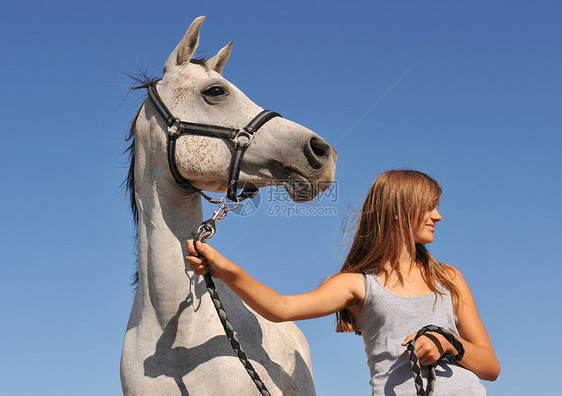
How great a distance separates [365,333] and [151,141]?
1789 millimetres

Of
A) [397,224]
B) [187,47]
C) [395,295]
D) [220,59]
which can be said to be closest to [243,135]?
[187,47]

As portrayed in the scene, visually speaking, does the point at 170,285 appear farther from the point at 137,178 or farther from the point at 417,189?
the point at 417,189

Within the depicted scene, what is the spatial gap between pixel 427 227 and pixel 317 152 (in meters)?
0.84

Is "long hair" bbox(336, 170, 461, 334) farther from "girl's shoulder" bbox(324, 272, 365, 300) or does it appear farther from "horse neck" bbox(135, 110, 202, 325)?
"horse neck" bbox(135, 110, 202, 325)

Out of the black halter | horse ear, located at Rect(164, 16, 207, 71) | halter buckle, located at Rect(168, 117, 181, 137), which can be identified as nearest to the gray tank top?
the black halter

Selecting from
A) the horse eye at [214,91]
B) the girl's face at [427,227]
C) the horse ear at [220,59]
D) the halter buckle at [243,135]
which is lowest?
the girl's face at [427,227]

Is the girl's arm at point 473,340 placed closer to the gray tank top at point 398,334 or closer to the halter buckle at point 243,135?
the gray tank top at point 398,334

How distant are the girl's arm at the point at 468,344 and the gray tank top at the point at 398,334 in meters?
0.07

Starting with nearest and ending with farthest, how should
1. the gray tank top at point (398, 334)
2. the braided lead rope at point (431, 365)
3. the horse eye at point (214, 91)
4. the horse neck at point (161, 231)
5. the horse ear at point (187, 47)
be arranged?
1. the braided lead rope at point (431, 365)
2. the gray tank top at point (398, 334)
3. the horse neck at point (161, 231)
4. the horse eye at point (214, 91)
5. the horse ear at point (187, 47)

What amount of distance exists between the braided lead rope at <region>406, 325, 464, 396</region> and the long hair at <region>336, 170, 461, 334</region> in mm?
414

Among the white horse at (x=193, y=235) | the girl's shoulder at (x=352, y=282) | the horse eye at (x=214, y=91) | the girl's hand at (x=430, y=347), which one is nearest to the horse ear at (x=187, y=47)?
the white horse at (x=193, y=235)

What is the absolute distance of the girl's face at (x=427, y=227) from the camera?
291cm

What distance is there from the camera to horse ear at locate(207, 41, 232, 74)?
155 inches

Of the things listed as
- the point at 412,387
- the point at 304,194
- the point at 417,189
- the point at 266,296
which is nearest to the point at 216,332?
the point at 266,296
